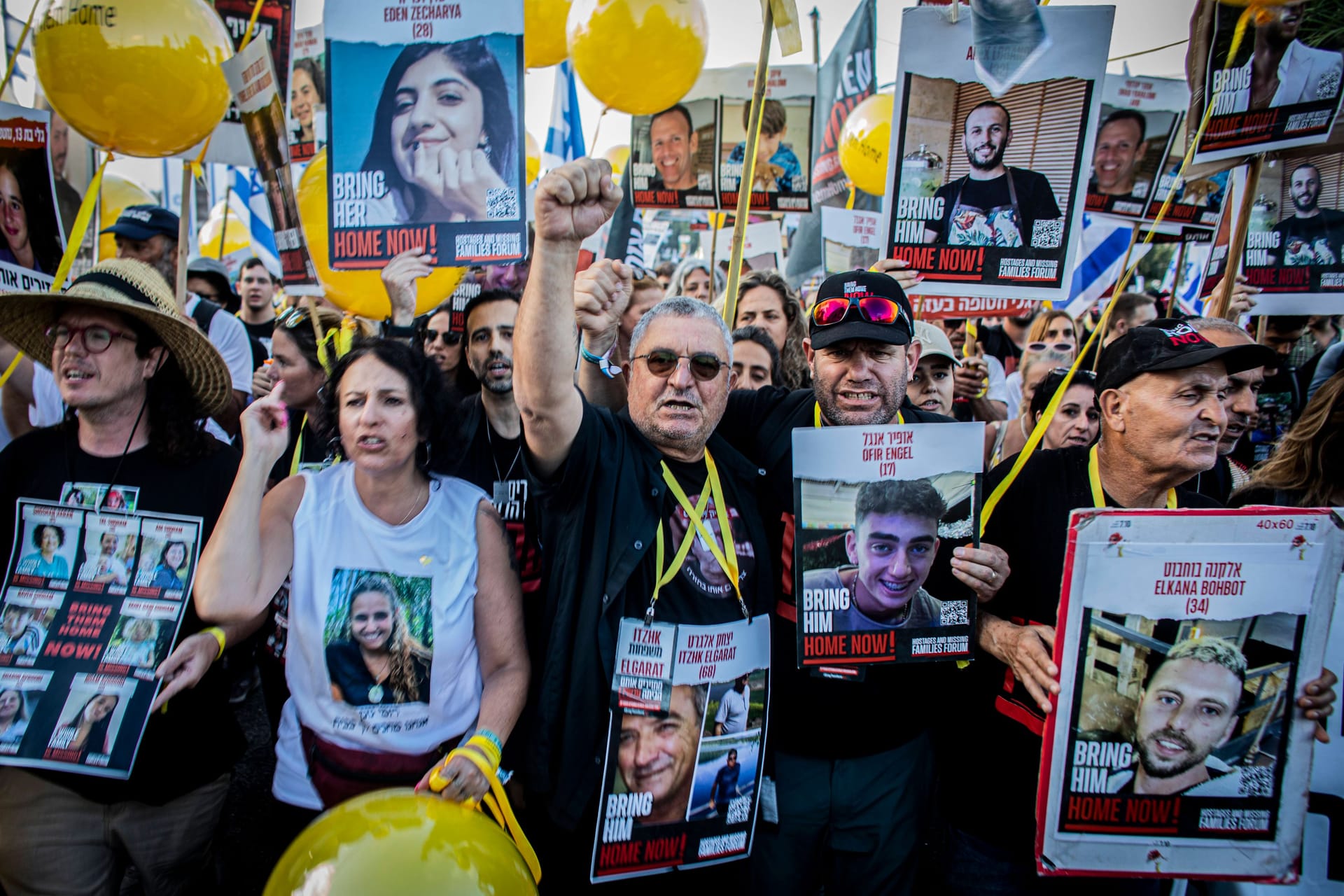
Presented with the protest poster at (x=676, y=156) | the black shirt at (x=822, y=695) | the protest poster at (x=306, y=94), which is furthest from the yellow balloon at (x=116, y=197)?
the black shirt at (x=822, y=695)

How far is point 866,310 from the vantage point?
2412 mm

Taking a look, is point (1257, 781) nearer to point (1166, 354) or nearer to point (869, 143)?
point (1166, 354)

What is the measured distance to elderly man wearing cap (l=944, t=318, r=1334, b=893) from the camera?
6.79 ft

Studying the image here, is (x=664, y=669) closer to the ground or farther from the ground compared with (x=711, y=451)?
closer to the ground

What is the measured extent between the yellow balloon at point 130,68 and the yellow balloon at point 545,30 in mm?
1556

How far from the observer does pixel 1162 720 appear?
181 cm

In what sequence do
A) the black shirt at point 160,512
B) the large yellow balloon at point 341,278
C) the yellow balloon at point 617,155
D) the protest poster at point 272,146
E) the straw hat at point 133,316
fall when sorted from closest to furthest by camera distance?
the black shirt at point 160,512, the straw hat at point 133,316, the protest poster at point 272,146, the large yellow balloon at point 341,278, the yellow balloon at point 617,155

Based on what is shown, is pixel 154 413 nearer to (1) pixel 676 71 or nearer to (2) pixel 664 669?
(2) pixel 664 669

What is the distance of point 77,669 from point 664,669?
1.55 meters

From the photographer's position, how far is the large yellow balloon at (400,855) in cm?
127

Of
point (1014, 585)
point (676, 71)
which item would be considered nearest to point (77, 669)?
point (1014, 585)

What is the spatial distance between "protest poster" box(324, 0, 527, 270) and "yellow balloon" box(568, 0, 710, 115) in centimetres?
89

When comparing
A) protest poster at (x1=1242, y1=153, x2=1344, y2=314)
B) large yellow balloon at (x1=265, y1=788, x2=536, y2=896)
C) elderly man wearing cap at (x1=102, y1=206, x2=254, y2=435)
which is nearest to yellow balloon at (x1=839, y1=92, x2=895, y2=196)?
protest poster at (x1=1242, y1=153, x2=1344, y2=314)

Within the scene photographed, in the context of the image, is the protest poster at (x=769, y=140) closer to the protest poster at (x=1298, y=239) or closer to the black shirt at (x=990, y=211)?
the black shirt at (x=990, y=211)
